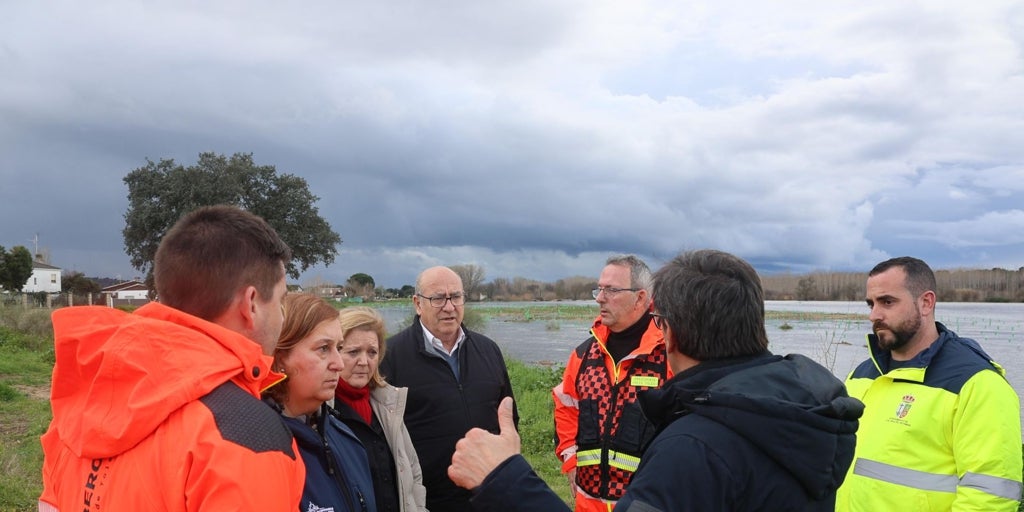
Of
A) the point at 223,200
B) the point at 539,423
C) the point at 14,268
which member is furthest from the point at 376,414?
the point at 14,268

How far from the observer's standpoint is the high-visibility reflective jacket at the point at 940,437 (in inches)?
116

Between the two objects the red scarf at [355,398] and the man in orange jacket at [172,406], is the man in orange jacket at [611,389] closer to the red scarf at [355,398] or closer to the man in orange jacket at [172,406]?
the red scarf at [355,398]

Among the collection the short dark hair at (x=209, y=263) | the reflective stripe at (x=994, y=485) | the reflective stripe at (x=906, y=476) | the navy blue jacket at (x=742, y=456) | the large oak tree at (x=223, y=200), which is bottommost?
the reflective stripe at (x=906, y=476)

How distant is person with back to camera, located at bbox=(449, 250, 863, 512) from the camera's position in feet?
5.31

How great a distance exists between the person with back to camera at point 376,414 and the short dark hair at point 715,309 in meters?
1.65

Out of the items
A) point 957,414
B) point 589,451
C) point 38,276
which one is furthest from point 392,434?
point 38,276

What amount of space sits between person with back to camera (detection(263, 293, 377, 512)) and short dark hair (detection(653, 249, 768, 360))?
1.34 m

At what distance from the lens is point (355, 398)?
3.24 m

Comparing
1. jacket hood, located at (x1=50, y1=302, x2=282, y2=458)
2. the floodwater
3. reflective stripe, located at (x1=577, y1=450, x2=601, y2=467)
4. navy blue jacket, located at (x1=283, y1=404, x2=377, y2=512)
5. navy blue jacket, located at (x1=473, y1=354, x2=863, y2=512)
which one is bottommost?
the floodwater

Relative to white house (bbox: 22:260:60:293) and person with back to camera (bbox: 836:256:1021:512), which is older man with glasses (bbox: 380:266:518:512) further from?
white house (bbox: 22:260:60:293)

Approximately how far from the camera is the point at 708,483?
1594 mm

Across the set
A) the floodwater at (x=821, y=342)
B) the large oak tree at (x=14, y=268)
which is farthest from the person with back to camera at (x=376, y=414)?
the large oak tree at (x=14, y=268)

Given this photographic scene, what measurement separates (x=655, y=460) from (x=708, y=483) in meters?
0.13

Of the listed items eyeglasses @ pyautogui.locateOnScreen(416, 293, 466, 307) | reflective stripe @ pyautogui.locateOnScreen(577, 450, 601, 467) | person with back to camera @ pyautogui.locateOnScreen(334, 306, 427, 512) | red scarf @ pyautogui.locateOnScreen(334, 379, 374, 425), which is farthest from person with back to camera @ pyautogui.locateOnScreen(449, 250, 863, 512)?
eyeglasses @ pyautogui.locateOnScreen(416, 293, 466, 307)
